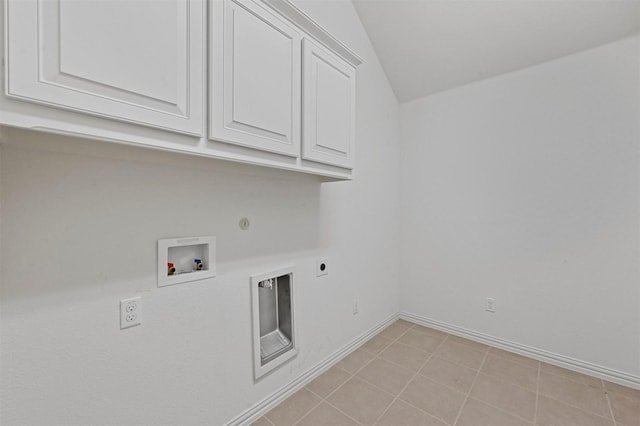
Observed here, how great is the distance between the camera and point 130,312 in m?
1.12

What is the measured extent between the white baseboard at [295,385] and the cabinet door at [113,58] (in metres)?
1.52

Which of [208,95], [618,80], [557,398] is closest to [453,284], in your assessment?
[557,398]

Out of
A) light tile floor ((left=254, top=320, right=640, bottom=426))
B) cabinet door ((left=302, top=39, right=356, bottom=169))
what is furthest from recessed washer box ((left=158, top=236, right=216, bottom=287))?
light tile floor ((left=254, top=320, right=640, bottom=426))

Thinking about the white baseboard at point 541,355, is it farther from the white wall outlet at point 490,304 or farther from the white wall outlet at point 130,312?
the white wall outlet at point 130,312

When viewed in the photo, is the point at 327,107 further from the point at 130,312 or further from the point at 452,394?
the point at 452,394

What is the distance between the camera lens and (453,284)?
2676 mm

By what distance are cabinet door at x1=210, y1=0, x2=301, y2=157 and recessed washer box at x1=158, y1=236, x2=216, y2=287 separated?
0.53 metres

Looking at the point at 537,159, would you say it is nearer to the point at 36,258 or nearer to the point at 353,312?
the point at 353,312

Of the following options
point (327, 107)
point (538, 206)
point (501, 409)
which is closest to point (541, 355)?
point (501, 409)

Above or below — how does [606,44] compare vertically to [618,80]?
above

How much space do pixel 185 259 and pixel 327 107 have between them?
1.15 m

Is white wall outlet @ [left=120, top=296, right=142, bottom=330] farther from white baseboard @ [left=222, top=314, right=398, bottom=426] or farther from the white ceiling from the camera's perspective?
the white ceiling

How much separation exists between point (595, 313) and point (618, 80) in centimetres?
170

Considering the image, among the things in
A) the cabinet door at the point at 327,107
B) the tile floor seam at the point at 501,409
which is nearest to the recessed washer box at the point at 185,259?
the cabinet door at the point at 327,107
